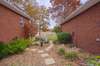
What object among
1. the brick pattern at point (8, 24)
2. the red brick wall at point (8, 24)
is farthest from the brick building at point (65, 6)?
the red brick wall at point (8, 24)

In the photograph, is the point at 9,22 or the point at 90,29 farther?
the point at 9,22

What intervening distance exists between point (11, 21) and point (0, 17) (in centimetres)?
267

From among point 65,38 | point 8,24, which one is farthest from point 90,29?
point 65,38

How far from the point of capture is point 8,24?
1552 cm

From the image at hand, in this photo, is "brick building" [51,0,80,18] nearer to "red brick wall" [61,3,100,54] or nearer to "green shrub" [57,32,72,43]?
"green shrub" [57,32,72,43]

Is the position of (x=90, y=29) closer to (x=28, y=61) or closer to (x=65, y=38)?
(x=28, y=61)

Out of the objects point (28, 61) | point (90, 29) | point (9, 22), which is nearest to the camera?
point (28, 61)

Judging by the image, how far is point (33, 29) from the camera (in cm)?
2181

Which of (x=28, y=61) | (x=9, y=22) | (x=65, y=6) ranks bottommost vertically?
(x=28, y=61)

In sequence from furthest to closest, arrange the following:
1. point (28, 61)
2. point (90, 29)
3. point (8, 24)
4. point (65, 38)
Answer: point (65, 38) → point (8, 24) → point (90, 29) → point (28, 61)

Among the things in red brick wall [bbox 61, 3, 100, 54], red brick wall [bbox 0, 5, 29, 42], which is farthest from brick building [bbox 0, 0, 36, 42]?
red brick wall [bbox 61, 3, 100, 54]

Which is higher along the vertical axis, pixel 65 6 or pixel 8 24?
pixel 65 6

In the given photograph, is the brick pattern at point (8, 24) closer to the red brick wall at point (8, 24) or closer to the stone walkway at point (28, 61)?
the red brick wall at point (8, 24)

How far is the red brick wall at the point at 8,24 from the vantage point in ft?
46.4
